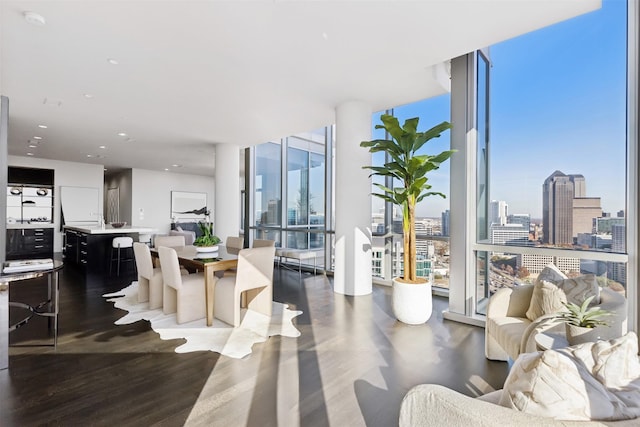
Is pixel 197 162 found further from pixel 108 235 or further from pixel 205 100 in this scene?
pixel 205 100

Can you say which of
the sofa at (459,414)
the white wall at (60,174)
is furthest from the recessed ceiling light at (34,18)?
the white wall at (60,174)

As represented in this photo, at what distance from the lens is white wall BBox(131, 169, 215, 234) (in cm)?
1114

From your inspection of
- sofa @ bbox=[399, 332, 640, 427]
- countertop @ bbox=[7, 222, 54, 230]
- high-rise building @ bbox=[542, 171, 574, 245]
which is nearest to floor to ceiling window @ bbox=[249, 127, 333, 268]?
high-rise building @ bbox=[542, 171, 574, 245]

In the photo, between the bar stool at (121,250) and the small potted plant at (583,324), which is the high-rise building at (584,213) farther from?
the bar stool at (121,250)

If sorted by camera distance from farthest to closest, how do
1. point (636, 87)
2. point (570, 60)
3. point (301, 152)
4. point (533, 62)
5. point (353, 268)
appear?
point (301, 152)
point (353, 268)
point (533, 62)
point (570, 60)
point (636, 87)

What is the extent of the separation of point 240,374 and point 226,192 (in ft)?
18.2

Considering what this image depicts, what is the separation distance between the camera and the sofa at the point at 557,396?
2.77ft

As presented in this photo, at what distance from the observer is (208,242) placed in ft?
12.7

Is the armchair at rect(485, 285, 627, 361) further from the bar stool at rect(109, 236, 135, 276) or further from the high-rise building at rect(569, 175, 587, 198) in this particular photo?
the bar stool at rect(109, 236, 135, 276)

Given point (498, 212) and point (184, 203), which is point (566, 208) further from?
point (184, 203)

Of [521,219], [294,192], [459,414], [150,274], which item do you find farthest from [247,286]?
[294,192]

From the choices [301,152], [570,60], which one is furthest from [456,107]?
[301,152]

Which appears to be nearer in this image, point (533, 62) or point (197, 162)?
point (533, 62)

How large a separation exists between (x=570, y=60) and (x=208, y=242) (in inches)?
170
